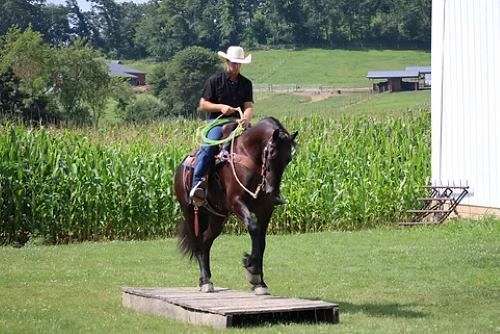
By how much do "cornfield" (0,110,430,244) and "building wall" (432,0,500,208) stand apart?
139cm

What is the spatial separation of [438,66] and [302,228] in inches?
180

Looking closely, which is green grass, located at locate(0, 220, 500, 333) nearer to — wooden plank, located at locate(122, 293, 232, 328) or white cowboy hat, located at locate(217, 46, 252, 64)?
wooden plank, located at locate(122, 293, 232, 328)

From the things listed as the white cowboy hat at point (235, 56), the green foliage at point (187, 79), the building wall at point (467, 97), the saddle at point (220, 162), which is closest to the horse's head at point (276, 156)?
the saddle at point (220, 162)

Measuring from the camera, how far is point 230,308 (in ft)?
38.2

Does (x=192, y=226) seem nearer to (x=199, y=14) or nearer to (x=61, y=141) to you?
(x=61, y=141)

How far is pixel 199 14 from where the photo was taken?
348 feet

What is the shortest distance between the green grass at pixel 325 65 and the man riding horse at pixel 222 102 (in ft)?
268

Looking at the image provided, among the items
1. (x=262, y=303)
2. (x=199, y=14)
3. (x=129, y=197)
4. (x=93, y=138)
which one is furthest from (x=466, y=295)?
(x=199, y=14)

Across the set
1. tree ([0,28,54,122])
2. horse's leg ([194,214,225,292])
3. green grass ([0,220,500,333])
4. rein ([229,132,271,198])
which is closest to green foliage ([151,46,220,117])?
tree ([0,28,54,122])

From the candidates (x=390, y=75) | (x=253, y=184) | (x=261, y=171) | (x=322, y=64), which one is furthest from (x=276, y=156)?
(x=322, y=64)

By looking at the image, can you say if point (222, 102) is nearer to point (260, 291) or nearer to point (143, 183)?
point (260, 291)

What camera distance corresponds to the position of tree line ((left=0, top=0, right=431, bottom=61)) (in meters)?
106

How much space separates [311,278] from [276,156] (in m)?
3.98

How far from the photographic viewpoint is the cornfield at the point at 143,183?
22.1 metres
